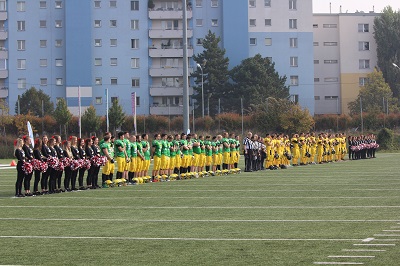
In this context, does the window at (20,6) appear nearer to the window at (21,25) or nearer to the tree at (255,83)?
the window at (21,25)

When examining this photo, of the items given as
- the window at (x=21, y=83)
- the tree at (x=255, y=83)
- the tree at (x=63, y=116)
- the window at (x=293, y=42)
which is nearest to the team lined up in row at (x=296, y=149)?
the tree at (x=63, y=116)

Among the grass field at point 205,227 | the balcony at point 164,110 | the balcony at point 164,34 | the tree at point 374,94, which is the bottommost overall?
the grass field at point 205,227

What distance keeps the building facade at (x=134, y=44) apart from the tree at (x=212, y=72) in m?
3.10

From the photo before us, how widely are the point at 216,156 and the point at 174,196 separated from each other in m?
12.6

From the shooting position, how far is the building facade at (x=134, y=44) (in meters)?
90.5

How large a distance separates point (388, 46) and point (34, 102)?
138ft

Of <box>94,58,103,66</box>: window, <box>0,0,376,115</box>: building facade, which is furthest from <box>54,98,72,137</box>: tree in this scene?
<box>94,58,103,66</box>: window

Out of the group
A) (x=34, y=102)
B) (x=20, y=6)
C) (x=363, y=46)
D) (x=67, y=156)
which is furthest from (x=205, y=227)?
(x=363, y=46)

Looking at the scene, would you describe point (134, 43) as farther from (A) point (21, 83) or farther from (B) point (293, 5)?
(B) point (293, 5)

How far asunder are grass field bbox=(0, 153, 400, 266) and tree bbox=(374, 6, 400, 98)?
8180cm

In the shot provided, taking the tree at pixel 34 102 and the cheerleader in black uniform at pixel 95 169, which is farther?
the tree at pixel 34 102

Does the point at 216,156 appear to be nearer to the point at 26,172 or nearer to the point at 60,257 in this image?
the point at 26,172

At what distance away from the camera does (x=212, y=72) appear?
291ft

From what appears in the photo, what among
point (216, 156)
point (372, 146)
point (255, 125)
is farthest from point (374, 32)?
point (216, 156)
